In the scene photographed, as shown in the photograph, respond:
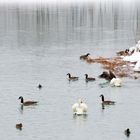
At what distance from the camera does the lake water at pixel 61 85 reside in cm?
4294

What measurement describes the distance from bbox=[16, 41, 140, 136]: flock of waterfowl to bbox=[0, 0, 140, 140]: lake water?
0.60 m

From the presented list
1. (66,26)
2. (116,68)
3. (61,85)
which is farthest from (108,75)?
(66,26)

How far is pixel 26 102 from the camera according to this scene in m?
50.0

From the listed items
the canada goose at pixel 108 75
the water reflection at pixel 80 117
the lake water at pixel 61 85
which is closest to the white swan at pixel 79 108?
the water reflection at pixel 80 117

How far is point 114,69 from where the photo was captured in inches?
2643

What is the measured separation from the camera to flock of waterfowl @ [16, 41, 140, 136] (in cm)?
4765

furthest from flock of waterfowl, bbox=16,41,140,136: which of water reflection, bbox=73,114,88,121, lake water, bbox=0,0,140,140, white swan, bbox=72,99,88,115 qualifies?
lake water, bbox=0,0,140,140

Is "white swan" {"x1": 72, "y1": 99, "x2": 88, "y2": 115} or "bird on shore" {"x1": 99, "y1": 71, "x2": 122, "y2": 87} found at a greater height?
"bird on shore" {"x1": 99, "y1": 71, "x2": 122, "y2": 87}

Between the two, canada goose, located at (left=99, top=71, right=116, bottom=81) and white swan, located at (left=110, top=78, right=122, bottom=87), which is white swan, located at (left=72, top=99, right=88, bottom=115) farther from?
canada goose, located at (left=99, top=71, right=116, bottom=81)

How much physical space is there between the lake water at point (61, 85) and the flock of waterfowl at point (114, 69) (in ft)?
1.96

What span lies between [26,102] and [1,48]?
136 feet

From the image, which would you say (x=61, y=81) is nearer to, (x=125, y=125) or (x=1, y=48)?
(x=125, y=125)

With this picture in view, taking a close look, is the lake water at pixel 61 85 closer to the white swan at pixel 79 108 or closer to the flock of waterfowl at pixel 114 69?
the white swan at pixel 79 108

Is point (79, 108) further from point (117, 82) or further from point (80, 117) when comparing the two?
point (117, 82)
